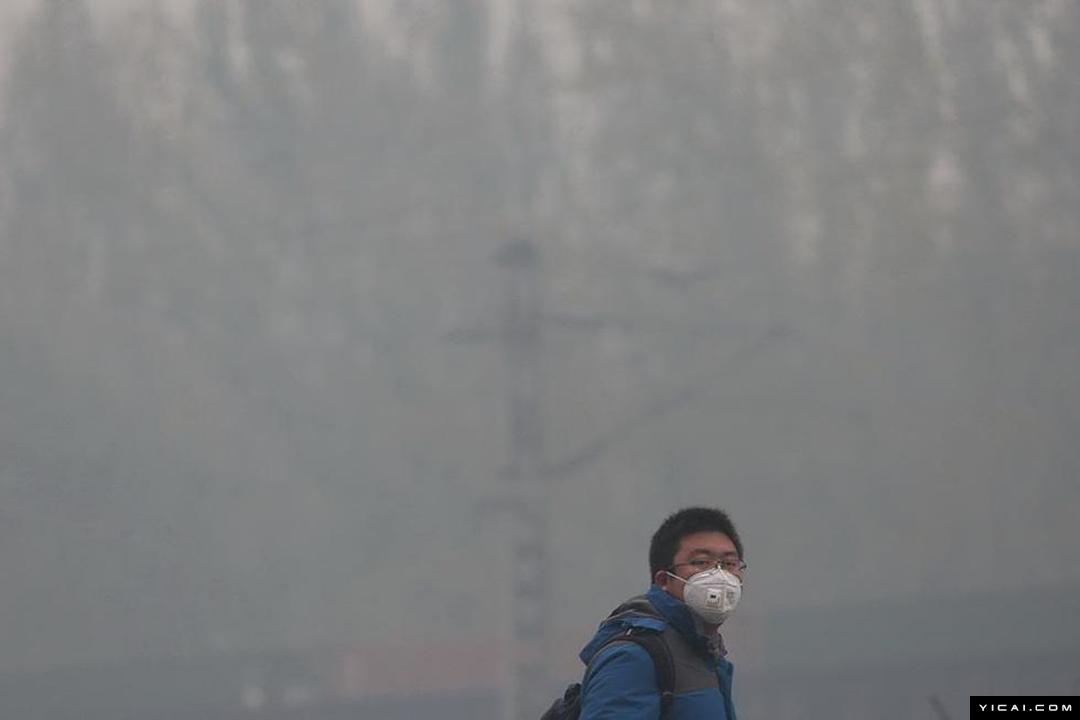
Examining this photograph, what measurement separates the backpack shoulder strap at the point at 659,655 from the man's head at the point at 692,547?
5.3 inches

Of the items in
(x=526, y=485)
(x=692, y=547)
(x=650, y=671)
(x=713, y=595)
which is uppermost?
(x=526, y=485)

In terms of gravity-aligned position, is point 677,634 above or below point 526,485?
below

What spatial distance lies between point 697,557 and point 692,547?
28mm

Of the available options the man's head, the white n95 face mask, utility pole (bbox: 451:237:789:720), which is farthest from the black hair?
utility pole (bbox: 451:237:789:720)

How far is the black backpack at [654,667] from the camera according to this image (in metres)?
3.12

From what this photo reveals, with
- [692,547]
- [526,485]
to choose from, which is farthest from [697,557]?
[526,485]

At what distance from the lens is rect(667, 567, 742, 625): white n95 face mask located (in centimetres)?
318

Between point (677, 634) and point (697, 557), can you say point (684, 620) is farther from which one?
point (697, 557)

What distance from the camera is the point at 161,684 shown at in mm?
43750

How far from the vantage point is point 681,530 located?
3365 mm

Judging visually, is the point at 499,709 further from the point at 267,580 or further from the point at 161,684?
the point at 267,580

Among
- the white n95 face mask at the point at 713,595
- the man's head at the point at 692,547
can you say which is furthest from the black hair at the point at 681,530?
the white n95 face mask at the point at 713,595

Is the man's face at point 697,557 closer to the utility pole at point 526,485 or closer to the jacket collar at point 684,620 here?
the jacket collar at point 684,620

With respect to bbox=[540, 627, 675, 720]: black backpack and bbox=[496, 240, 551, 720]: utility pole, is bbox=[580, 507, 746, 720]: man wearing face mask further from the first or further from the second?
bbox=[496, 240, 551, 720]: utility pole
